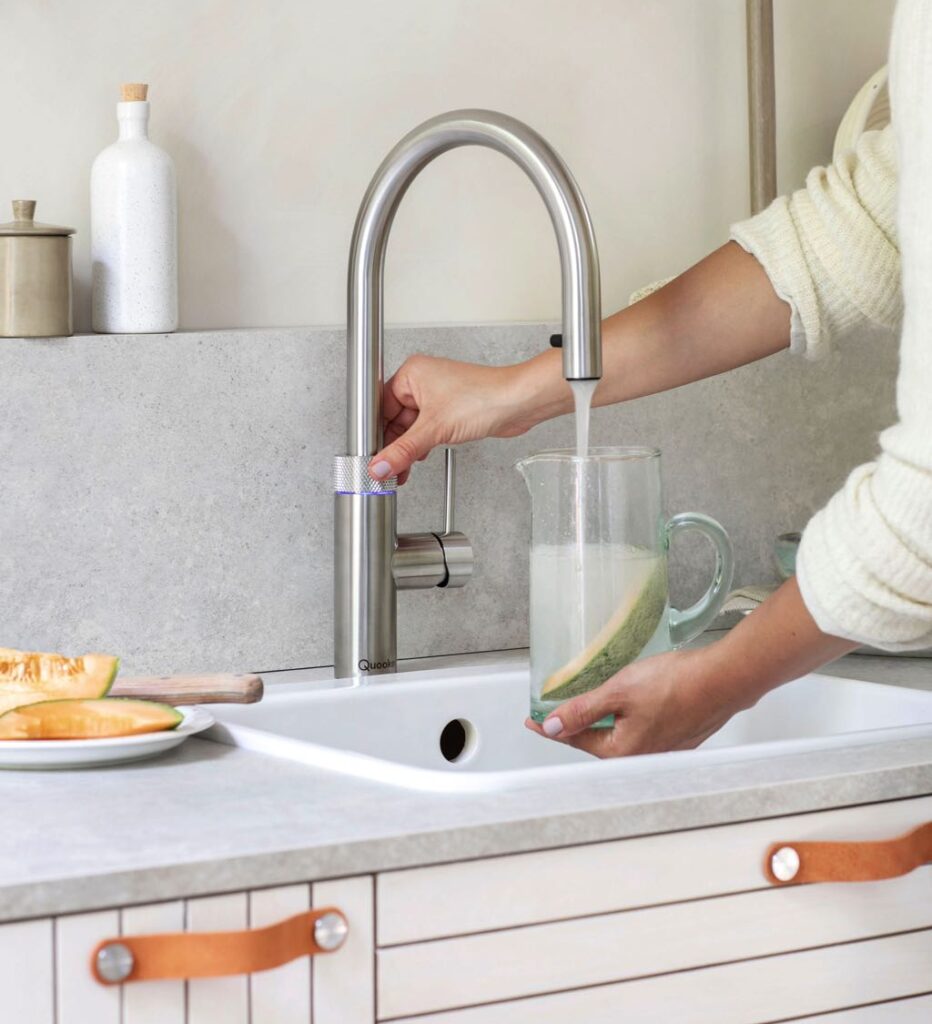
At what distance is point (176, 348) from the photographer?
1.37 m

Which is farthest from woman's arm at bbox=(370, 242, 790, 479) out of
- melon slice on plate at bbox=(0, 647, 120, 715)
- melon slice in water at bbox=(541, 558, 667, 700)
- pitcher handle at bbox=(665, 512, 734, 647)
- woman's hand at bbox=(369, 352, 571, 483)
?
melon slice on plate at bbox=(0, 647, 120, 715)

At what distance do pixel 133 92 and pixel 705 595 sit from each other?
66 centimetres

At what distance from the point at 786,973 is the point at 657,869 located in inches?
4.9

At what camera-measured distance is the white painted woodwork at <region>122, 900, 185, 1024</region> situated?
0.81m

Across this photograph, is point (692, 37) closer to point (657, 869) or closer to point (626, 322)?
point (626, 322)

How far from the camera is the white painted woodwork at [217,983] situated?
83 cm

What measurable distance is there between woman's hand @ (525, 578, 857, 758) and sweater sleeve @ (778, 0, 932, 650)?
46 mm

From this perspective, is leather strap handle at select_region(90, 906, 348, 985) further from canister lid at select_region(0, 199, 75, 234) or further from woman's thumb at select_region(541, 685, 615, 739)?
canister lid at select_region(0, 199, 75, 234)

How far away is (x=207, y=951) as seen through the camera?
0.82 m

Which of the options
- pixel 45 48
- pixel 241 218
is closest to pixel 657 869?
pixel 241 218

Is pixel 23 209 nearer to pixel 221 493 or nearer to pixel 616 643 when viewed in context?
pixel 221 493

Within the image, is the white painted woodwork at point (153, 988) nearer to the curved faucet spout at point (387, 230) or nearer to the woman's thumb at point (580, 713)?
the woman's thumb at point (580, 713)

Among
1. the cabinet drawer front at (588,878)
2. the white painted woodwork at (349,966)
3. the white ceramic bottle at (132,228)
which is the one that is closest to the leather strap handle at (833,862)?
the cabinet drawer front at (588,878)

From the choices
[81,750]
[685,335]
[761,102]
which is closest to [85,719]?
[81,750]
